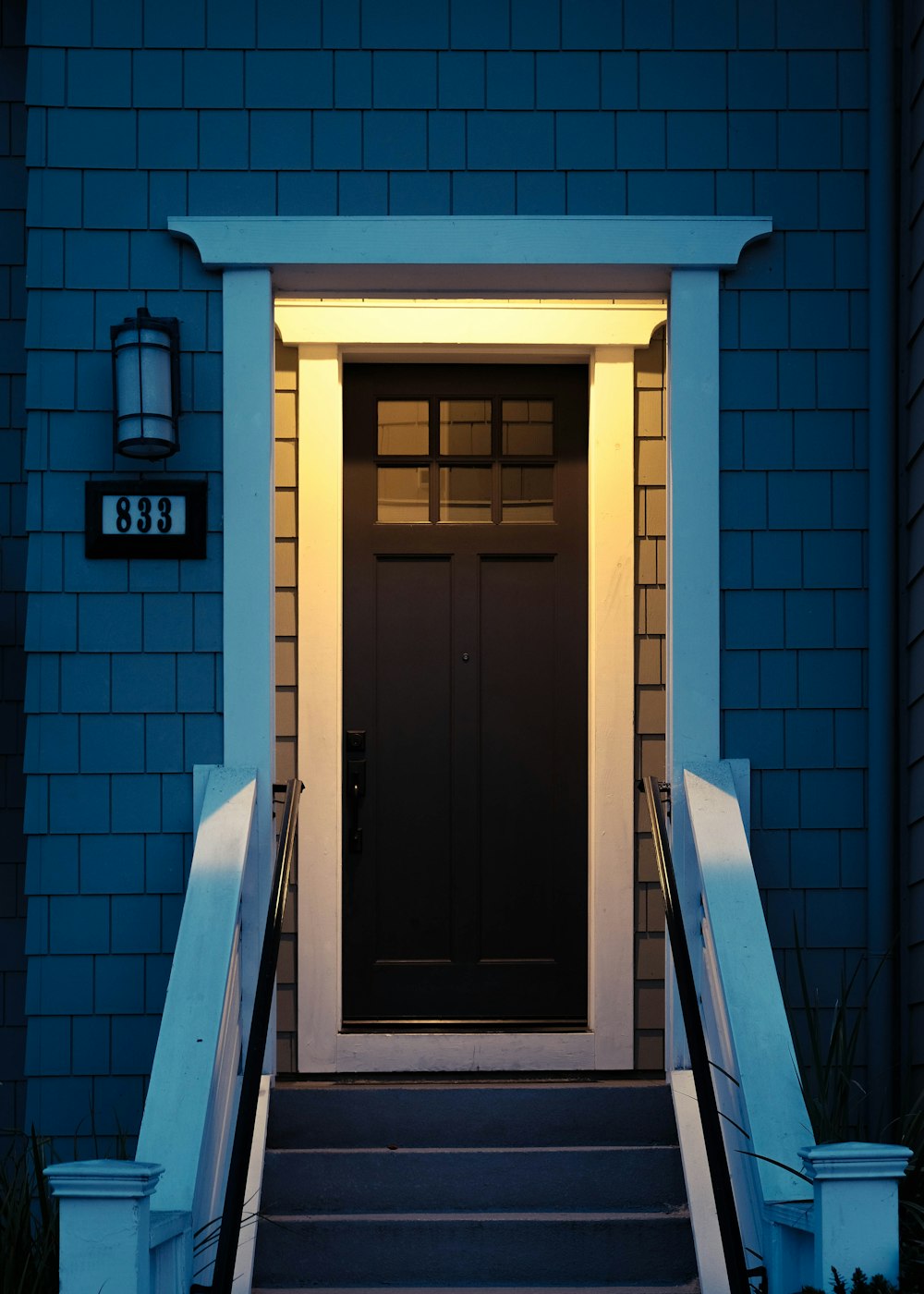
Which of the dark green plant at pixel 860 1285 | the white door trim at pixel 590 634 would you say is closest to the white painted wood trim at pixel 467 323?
the white door trim at pixel 590 634

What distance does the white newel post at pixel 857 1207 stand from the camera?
3.17m

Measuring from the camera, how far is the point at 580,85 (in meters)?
4.73

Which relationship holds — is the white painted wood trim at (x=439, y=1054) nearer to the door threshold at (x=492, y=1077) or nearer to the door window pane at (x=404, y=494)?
the door threshold at (x=492, y=1077)

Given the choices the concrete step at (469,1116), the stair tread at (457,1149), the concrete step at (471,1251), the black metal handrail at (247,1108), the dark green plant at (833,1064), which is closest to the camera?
the black metal handrail at (247,1108)

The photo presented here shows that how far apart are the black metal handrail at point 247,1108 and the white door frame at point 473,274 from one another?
0.80 meters

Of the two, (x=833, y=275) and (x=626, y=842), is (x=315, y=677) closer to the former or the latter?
(x=626, y=842)

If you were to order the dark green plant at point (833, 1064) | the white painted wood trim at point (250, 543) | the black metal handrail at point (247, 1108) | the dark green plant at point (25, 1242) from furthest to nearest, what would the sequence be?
1. the white painted wood trim at point (250, 543)
2. the dark green plant at point (833, 1064)
3. the dark green plant at point (25, 1242)
4. the black metal handrail at point (247, 1108)

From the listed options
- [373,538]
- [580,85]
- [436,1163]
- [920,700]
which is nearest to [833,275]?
[580,85]

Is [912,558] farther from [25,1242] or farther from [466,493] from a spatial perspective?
[25,1242]

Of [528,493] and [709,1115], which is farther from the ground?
[528,493]

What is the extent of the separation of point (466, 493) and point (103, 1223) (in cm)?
285

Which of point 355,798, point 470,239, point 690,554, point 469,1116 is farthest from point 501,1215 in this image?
point 470,239

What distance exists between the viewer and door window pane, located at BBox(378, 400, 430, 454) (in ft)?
17.6

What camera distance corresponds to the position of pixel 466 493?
538 cm
